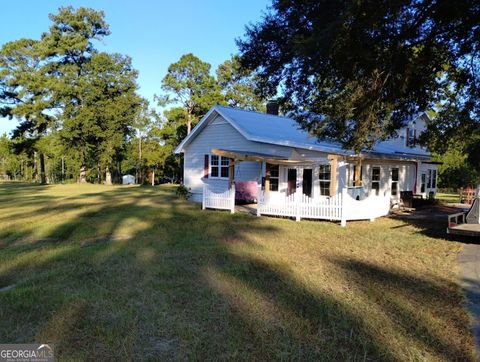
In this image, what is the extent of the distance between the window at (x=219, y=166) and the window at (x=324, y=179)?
500cm

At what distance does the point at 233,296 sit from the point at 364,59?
5.29 m

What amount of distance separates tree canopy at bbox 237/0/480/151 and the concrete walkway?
11.4 feet

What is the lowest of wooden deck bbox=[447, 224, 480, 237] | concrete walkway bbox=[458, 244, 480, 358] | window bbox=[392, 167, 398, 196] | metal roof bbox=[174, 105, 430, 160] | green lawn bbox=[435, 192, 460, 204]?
green lawn bbox=[435, 192, 460, 204]

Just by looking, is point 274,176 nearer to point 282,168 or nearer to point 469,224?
point 282,168

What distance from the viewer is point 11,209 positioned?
1630 centimetres

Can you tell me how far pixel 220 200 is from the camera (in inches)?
648

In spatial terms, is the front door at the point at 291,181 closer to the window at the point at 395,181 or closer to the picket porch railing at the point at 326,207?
the picket porch railing at the point at 326,207

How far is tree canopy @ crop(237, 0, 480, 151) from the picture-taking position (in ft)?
22.2

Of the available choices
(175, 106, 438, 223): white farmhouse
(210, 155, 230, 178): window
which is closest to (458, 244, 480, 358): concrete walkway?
(175, 106, 438, 223): white farmhouse

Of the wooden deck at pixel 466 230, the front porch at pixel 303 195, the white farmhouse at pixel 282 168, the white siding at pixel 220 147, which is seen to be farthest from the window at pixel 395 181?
the wooden deck at pixel 466 230

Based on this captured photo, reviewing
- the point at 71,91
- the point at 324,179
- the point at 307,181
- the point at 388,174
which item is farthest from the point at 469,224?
the point at 71,91

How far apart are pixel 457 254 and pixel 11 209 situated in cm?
1658

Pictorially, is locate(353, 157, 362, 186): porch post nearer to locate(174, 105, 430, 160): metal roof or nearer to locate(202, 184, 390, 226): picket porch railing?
locate(174, 105, 430, 160): metal roof

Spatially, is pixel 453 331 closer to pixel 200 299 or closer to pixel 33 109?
pixel 200 299
